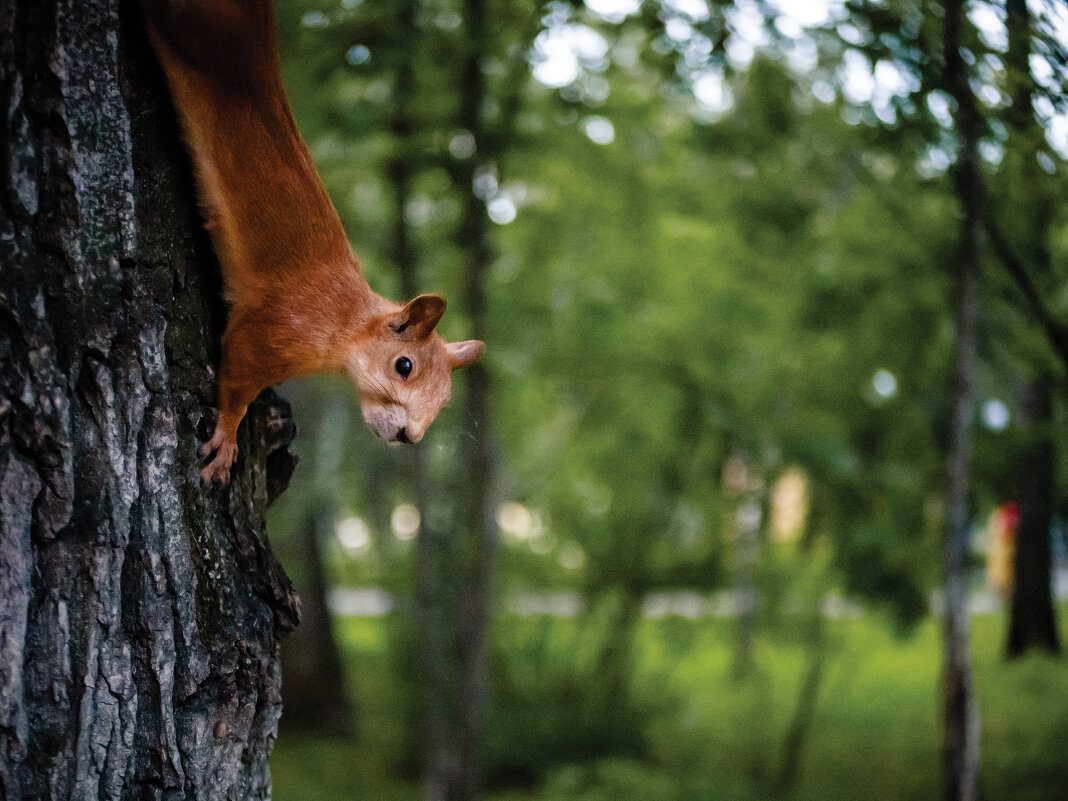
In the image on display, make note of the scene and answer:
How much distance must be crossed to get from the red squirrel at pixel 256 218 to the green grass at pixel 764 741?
124 inches

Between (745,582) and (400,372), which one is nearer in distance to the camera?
(400,372)

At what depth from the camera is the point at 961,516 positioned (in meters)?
2.97

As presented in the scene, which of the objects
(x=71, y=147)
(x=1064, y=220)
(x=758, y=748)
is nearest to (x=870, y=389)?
(x=1064, y=220)

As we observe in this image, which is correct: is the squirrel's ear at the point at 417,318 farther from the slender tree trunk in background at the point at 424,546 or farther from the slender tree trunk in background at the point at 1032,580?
the slender tree trunk in background at the point at 1032,580

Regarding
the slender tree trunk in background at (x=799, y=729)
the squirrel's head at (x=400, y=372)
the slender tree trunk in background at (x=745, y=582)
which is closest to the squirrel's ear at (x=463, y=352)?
the squirrel's head at (x=400, y=372)

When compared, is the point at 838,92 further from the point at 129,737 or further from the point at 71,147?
the point at 129,737

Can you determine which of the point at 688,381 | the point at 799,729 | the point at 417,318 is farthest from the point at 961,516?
the point at 799,729

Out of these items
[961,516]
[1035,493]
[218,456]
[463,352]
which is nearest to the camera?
[218,456]

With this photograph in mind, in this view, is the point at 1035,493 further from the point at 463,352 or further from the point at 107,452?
the point at 107,452

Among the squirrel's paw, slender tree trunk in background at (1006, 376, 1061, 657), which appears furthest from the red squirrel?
slender tree trunk in background at (1006, 376, 1061, 657)

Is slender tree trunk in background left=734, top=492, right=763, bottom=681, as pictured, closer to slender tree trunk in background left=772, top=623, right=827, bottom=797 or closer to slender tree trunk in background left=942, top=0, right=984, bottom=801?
slender tree trunk in background left=772, top=623, right=827, bottom=797

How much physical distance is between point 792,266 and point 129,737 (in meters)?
3.66

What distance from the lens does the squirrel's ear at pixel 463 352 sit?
1798 mm

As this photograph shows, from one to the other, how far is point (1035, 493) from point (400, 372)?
20.1 feet
